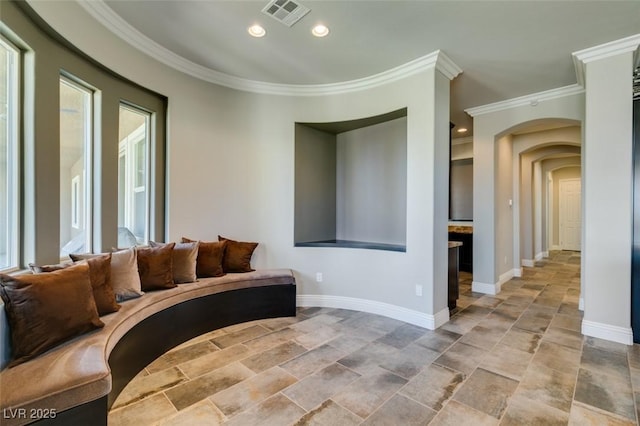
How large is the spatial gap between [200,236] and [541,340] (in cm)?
368

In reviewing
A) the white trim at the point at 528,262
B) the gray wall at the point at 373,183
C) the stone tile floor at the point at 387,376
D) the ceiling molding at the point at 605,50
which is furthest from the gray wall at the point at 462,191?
the ceiling molding at the point at 605,50

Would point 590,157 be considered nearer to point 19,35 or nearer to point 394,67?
point 394,67

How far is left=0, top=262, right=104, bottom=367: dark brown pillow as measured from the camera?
5.00 feet

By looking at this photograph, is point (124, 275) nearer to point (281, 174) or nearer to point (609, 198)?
point (281, 174)

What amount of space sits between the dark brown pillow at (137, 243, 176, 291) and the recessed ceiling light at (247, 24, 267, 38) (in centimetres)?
209

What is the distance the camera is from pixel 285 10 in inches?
95.4

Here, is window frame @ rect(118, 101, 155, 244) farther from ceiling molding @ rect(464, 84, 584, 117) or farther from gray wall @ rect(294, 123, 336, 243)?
ceiling molding @ rect(464, 84, 584, 117)

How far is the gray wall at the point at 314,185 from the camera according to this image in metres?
4.04

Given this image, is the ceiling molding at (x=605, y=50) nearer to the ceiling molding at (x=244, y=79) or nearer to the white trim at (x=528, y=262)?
the ceiling molding at (x=244, y=79)

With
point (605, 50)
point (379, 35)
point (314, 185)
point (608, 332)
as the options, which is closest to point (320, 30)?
point (379, 35)

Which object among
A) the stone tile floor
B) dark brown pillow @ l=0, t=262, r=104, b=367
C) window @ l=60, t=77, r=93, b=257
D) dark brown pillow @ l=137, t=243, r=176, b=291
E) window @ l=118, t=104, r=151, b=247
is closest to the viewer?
dark brown pillow @ l=0, t=262, r=104, b=367

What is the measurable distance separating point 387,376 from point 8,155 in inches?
120

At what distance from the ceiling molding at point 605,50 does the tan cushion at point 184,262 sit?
4316mm

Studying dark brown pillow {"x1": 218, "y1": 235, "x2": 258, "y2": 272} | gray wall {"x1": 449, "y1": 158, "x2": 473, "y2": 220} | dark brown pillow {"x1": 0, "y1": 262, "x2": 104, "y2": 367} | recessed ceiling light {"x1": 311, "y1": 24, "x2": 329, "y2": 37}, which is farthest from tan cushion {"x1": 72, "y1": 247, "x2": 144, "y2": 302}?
gray wall {"x1": 449, "y1": 158, "x2": 473, "y2": 220}
